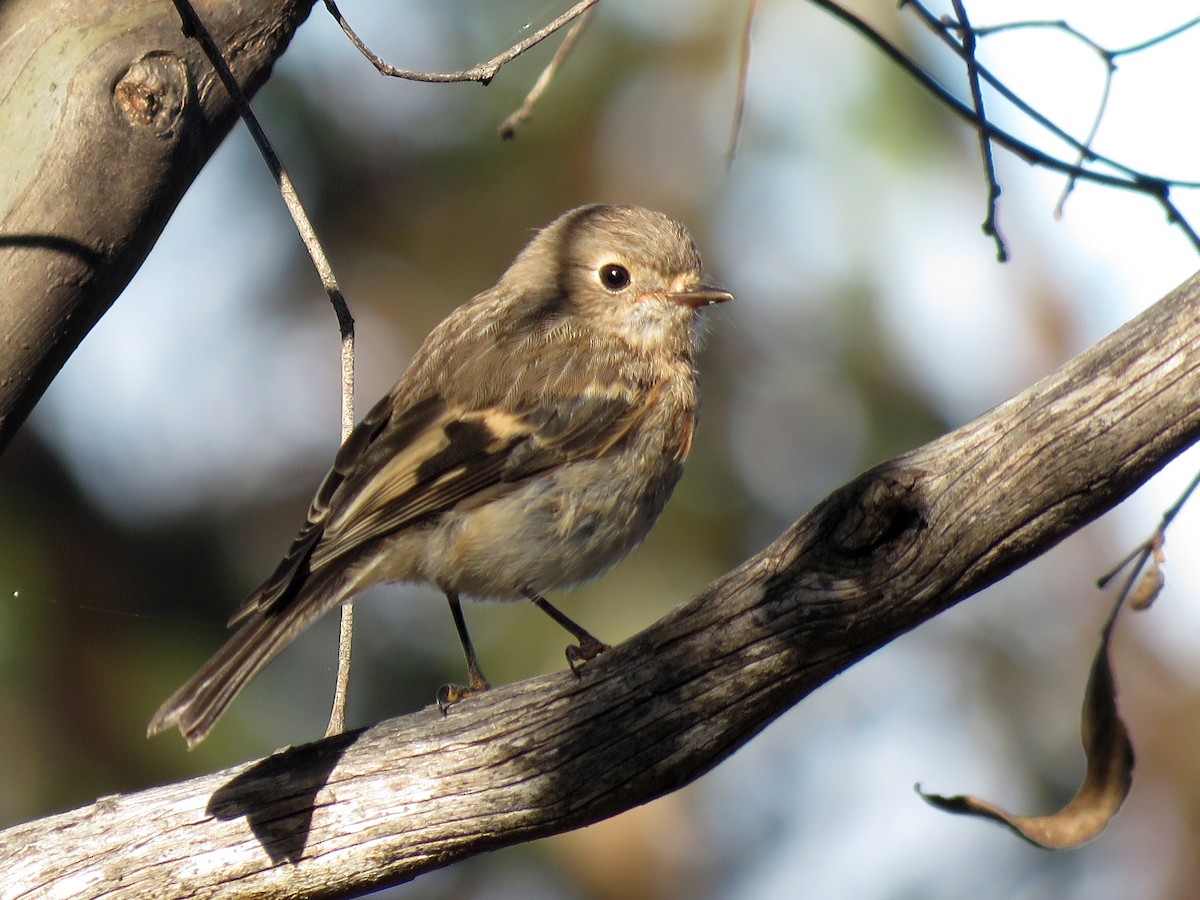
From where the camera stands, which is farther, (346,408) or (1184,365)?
(346,408)

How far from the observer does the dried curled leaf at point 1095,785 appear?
3.02m

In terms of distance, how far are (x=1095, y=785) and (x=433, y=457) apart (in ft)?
6.06

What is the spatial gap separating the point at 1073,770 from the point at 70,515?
14.9ft

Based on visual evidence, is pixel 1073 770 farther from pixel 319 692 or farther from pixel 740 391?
pixel 319 692

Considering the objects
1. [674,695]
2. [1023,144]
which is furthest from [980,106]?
[674,695]

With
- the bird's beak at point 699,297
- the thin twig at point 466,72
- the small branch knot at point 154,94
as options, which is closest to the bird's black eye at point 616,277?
the bird's beak at point 699,297

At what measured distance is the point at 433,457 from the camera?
367 centimetres

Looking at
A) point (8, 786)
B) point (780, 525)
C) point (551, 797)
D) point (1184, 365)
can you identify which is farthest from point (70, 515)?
point (1184, 365)

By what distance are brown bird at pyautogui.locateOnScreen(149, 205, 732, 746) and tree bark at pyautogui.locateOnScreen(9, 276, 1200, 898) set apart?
31 cm

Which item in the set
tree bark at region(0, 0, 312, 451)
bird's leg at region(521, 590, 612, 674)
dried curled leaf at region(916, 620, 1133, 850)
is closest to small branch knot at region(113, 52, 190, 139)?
tree bark at region(0, 0, 312, 451)

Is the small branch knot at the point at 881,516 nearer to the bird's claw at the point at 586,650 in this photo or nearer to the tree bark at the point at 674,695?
the tree bark at the point at 674,695

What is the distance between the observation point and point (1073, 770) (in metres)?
6.17

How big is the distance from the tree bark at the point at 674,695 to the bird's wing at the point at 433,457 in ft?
2.08

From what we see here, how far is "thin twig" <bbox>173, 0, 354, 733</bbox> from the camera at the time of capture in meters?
2.80
